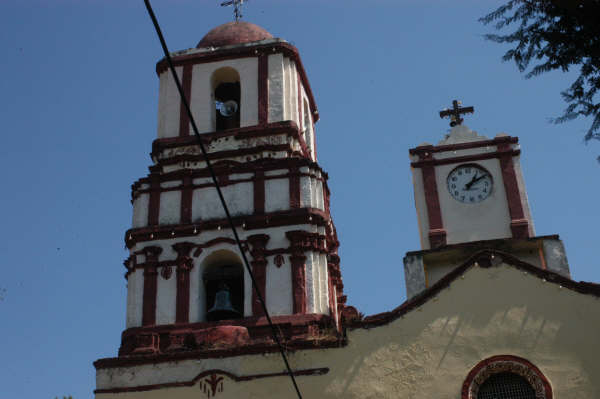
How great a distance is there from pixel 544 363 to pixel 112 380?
806 cm

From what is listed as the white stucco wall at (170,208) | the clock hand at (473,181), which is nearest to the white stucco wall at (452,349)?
the white stucco wall at (170,208)

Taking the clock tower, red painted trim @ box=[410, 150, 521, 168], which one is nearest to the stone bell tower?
the clock tower

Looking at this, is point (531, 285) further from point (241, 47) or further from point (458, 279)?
point (241, 47)

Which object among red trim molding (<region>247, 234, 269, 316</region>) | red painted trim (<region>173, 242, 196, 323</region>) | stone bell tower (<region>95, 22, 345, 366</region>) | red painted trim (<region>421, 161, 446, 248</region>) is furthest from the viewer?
red painted trim (<region>421, 161, 446, 248</region>)

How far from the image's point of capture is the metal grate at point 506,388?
625 inches

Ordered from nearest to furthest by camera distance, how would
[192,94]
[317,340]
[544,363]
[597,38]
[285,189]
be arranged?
[597,38], [544,363], [317,340], [285,189], [192,94]

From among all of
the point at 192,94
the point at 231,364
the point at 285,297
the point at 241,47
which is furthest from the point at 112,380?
the point at 241,47

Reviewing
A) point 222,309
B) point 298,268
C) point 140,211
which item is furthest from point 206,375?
point 140,211

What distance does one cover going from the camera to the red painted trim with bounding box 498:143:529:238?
2106cm

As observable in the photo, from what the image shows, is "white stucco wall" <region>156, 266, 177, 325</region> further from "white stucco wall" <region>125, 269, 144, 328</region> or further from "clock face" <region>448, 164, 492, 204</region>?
"clock face" <region>448, 164, 492, 204</region>

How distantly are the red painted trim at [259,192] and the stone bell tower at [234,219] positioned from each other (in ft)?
0.07

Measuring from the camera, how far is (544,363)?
15.9m

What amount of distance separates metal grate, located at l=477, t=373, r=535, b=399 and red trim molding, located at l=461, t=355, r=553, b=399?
117 mm

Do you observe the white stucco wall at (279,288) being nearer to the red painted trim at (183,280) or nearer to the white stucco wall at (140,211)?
the red painted trim at (183,280)
